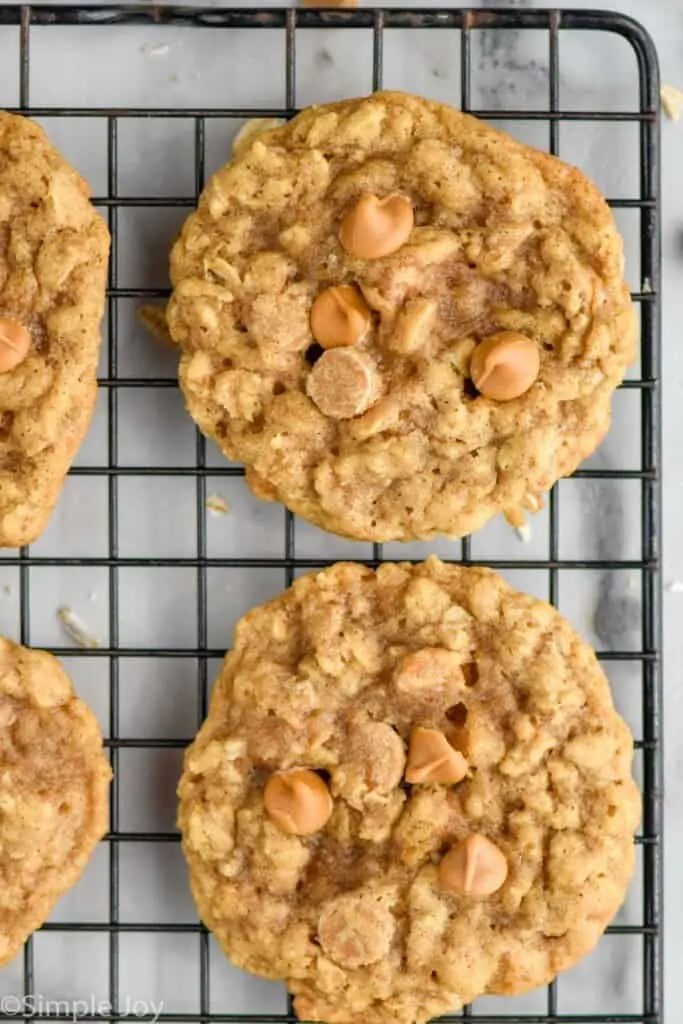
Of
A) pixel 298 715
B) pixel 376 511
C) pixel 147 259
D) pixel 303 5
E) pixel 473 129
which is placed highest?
pixel 303 5

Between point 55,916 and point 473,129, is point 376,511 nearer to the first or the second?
point 473,129

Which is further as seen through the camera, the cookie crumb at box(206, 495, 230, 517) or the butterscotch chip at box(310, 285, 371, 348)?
the cookie crumb at box(206, 495, 230, 517)

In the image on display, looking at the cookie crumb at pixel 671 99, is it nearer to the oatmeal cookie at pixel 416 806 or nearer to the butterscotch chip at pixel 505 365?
the butterscotch chip at pixel 505 365

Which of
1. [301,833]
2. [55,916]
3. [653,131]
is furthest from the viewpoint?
[55,916]

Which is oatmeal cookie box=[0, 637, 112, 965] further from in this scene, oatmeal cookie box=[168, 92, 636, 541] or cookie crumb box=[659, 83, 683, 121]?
cookie crumb box=[659, 83, 683, 121]

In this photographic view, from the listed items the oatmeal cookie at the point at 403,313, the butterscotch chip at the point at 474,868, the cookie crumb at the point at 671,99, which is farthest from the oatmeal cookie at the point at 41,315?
the cookie crumb at the point at 671,99

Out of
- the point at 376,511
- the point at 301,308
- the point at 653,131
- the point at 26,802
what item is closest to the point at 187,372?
the point at 301,308

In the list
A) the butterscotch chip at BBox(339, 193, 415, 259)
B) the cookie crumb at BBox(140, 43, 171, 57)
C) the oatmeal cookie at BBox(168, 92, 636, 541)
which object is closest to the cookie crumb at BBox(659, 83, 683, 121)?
the oatmeal cookie at BBox(168, 92, 636, 541)
